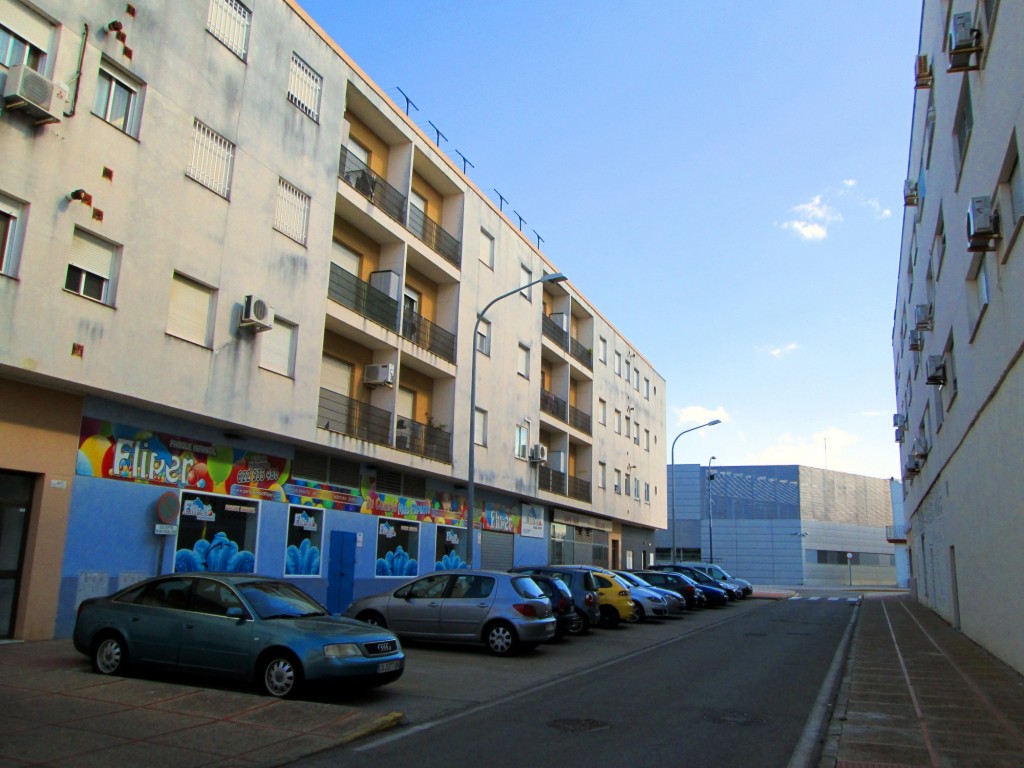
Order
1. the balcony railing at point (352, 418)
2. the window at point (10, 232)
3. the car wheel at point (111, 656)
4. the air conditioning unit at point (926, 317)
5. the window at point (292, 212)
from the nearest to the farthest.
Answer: the car wheel at point (111, 656) < the window at point (10, 232) < the window at point (292, 212) < the balcony railing at point (352, 418) < the air conditioning unit at point (926, 317)

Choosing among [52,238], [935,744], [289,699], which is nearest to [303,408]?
[52,238]

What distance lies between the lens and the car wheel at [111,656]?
10289mm

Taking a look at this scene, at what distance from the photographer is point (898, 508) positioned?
8081 centimetres

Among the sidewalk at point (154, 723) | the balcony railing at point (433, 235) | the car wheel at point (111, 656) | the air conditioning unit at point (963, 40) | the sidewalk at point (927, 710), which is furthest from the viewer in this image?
the balcony railing at point (433, 235)

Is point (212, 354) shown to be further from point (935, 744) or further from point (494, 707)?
point (935, 744)

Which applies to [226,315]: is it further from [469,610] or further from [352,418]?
[469,610]

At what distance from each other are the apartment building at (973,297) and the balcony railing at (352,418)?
13706mm

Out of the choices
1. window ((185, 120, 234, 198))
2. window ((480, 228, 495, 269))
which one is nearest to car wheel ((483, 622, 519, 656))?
window ((185, 120, 234, 198))

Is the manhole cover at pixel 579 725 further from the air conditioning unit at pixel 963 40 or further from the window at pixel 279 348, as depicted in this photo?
the air conditioning unit at pixel 963 40

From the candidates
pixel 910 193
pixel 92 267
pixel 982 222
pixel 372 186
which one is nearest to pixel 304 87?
pixel 372 186

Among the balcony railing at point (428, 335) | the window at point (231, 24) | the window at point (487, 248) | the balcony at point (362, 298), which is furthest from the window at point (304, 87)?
the window at point (487, 248)

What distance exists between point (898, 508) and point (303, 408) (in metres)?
76.6

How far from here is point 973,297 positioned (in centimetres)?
1580

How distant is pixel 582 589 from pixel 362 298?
9280 millimetres
